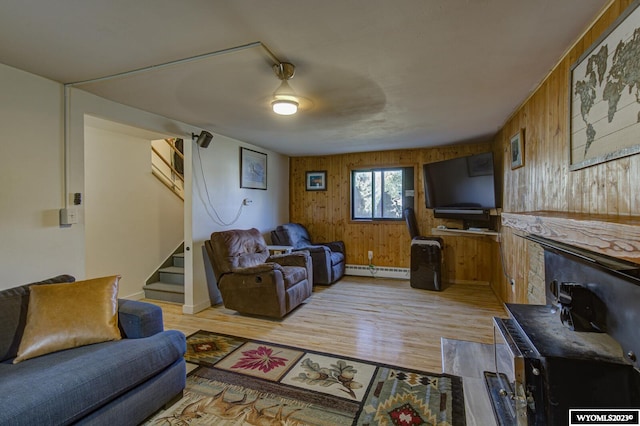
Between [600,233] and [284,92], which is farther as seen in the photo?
[284,92]

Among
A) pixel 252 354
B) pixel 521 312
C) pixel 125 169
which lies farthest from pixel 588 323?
pixel 125 169

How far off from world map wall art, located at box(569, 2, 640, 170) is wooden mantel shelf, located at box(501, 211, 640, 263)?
1.42 feet

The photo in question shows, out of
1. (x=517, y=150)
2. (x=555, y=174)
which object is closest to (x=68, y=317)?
(x=555, y=174)

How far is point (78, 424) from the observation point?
1.34m

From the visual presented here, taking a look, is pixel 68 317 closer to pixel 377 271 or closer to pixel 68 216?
pixel 68 216

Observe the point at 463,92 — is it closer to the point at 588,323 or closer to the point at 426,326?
the point at 588,323

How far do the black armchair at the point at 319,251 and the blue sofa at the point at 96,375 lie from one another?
287cm

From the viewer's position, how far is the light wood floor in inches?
101

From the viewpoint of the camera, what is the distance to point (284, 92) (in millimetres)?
2139

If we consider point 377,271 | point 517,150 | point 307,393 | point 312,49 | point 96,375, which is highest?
point 312,49

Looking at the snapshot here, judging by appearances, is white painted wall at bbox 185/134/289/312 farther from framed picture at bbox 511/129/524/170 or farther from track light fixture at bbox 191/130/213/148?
framed picture at bbox 511/129/524/170

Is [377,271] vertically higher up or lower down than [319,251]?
lower down

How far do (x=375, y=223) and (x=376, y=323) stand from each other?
96.2 inches

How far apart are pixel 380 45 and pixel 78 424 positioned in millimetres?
2532
